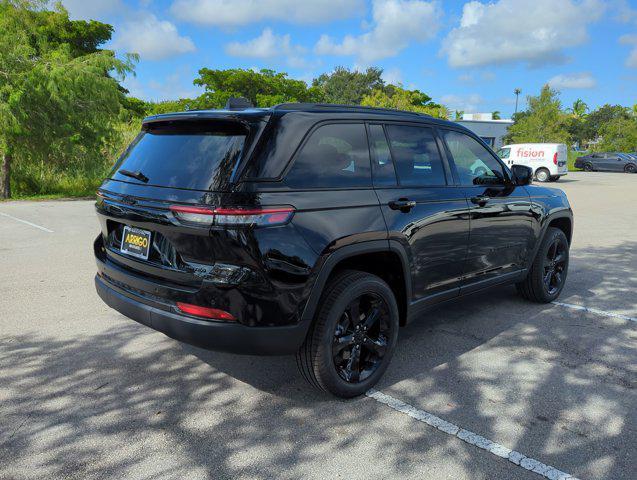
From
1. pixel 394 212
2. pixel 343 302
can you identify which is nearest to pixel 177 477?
pixel 343 302

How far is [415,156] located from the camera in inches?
149

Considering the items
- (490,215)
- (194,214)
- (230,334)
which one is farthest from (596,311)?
(194,214)

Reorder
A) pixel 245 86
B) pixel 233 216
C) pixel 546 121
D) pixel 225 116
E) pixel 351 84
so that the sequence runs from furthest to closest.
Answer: pixel 351 84, pixel 245 86, pixel 546 121, pixel 225 116, pixel 233 216

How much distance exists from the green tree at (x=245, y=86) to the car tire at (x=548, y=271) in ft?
153

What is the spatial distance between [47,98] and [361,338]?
15.8 m

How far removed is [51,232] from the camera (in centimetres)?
959

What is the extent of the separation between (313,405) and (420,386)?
2.51 ft

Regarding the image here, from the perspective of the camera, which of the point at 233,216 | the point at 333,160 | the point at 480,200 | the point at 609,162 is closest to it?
the point at 233,216

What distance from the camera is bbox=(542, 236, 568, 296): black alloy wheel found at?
533 cm

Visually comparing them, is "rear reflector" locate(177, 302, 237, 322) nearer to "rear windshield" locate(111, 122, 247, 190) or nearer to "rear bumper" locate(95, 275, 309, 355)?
"rear bumper" locate(95, 275, 309, 355)

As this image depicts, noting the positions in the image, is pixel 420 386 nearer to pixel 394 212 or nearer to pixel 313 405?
pixel 313 405

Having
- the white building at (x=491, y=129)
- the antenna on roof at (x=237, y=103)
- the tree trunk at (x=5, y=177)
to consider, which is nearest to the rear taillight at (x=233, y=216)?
the antenna on roof at (x=237, y=103)

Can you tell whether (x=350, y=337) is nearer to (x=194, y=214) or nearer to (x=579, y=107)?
(x=194, y=214)

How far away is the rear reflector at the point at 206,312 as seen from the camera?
9.09ft
